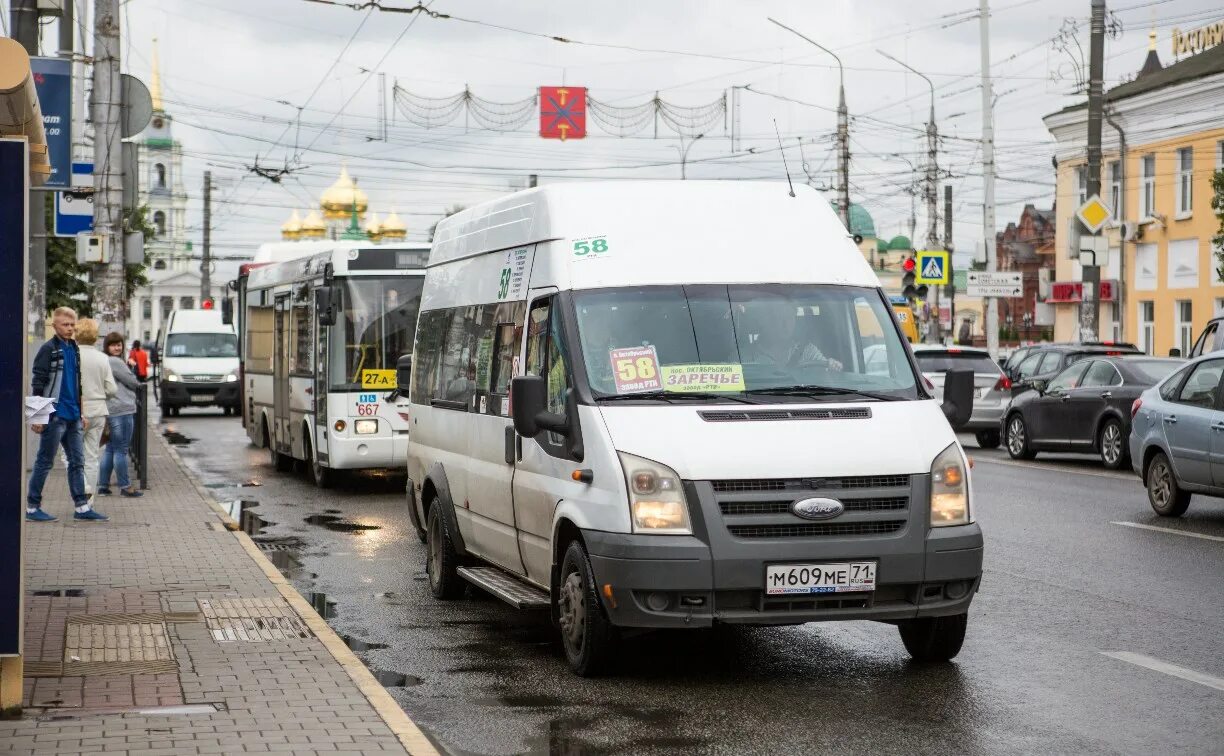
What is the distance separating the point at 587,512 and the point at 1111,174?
4584cm

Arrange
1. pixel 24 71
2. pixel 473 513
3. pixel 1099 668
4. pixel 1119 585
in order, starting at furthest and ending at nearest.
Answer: pixel 1119 585, pixel 473 513, pixel 1099 668, pixel 24 71

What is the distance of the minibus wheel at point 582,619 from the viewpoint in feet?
25.4

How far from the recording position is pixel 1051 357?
26719 millimetres

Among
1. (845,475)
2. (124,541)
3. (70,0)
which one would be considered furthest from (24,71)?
(70,0)

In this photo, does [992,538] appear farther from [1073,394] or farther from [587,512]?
[1073,394]

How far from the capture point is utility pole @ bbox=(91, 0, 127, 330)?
20484 mm

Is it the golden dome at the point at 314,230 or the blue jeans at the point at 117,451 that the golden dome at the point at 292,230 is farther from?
the blue jeans at the point at 117,451

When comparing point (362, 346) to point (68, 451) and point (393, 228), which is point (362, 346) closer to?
point (68, 451)

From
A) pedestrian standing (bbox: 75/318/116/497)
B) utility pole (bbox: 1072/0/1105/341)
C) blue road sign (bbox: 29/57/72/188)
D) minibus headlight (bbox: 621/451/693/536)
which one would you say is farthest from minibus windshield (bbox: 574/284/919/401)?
utility pole (bbox: 1072/0/1105/341)

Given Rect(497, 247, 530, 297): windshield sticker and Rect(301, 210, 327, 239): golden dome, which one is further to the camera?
Rect(301, 210, 327, 239): golden dome

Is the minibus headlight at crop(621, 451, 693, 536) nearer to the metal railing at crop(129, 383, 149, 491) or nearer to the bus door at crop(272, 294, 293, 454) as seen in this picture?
the metal railing at crop(129, 383, 149, 491)

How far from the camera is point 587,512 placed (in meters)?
7.77

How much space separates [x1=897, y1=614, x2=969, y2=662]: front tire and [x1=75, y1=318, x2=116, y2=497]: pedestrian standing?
390 inches

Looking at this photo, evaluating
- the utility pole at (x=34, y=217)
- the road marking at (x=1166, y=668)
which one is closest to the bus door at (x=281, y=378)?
the utility pole at (x=34, y=217)
